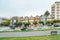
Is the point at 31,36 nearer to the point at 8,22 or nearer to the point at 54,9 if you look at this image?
the point at 8,22

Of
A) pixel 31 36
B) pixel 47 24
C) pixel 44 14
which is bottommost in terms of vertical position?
pixel 31 36

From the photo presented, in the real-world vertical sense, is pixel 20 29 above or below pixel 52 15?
below

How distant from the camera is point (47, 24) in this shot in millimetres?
5941

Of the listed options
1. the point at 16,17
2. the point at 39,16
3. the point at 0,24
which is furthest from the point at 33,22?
the point at 0,24

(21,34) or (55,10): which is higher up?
(55,10)

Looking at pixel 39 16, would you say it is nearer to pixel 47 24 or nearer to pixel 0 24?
pixel 47 24

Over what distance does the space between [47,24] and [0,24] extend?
1761 millimetres

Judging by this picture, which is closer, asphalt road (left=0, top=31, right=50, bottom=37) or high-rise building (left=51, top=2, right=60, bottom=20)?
asphalt road (left=0, top=31, right=50, bottom=37)

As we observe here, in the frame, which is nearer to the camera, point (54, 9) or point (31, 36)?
point (31, 36)

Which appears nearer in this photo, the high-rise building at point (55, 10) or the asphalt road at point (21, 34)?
the asphalt road at point (21, 34)

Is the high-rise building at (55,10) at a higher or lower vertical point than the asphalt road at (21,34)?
higher

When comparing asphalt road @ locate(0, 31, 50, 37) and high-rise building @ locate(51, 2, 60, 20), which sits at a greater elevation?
high-rise building @ locate(51, 2, 60, 20)

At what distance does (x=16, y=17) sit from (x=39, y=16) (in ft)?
2.89

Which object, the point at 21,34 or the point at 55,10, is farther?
the point at 55,10
